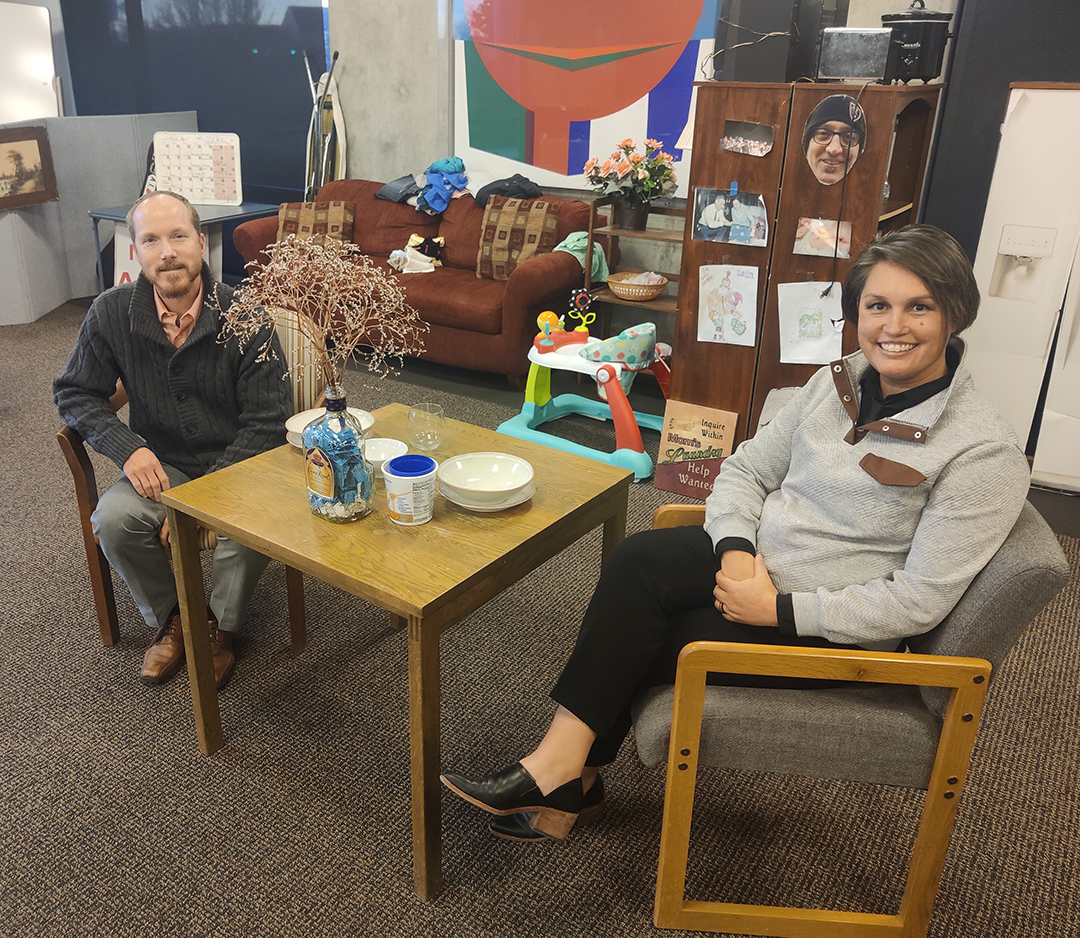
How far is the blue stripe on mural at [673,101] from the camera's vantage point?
425cm

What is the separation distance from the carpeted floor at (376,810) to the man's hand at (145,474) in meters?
0.48

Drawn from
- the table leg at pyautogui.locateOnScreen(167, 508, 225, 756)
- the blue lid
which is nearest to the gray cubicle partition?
the table leg at pyautogui.locateOnScreen(167, 508, 225, 756)

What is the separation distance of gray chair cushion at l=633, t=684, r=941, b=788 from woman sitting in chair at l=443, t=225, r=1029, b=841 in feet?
0.30

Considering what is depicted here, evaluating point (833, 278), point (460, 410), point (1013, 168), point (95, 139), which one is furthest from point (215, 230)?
point (1013, 168)

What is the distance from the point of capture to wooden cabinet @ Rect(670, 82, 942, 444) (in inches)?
105

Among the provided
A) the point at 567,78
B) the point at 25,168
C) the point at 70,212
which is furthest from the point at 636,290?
the point at 70,212

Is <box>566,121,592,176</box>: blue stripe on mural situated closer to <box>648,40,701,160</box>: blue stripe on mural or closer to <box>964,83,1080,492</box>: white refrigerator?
<box>648,40,701,160</box>: blue stripe on mural

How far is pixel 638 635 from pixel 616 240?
319 cm

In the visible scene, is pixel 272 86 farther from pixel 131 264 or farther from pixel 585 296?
pixel 585 296

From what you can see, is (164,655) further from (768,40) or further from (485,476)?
(768,40)

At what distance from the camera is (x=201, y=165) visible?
17.5 feet

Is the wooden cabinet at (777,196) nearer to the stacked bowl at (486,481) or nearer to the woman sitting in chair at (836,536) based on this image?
the woman sitting in chair at (836,536)

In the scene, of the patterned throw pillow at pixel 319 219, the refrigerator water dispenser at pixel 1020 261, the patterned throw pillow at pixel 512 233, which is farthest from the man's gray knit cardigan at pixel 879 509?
the patterned throw pillow at pixel 319 219

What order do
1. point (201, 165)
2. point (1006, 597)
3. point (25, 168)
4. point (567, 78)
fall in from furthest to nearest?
point (201, 165)
point (25, 168)
point (567, 78)
point (1006, 597)
